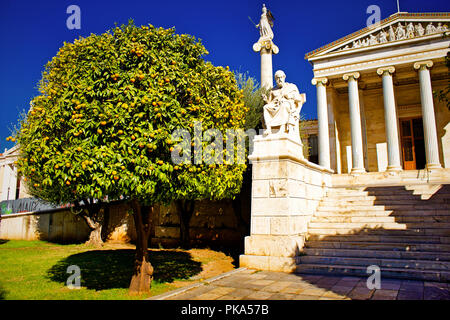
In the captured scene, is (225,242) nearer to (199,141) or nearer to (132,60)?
(199,141)

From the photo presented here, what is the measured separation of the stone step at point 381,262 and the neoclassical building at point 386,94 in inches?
427

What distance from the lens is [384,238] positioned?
8.48m

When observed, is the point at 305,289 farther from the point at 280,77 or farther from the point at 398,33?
the point at 398,33

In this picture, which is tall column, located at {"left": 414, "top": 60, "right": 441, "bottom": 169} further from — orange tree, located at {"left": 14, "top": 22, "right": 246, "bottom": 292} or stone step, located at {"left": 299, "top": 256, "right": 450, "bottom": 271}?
orange tree, located at {"left": 14, "top": 22, "right": 246, "bottom": 292}

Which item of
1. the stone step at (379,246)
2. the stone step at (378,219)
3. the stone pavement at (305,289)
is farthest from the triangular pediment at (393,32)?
the stone pavement at (305,289)

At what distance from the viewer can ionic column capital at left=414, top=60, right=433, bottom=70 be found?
17.0 metres

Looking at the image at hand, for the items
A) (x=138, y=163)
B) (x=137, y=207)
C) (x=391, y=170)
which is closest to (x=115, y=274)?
(x=137, y=207)

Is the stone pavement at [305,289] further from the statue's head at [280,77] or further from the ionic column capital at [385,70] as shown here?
the ionic column capital at [385,70]

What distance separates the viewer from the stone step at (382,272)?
6438 mm

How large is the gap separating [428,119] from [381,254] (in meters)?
11.8

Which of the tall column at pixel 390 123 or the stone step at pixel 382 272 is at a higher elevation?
the tall column at pixel 390 123

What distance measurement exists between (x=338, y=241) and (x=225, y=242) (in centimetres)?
694

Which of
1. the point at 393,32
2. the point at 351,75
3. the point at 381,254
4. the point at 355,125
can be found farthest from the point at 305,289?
the point at 393,32

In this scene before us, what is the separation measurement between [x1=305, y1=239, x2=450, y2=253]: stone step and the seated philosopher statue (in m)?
3.10
